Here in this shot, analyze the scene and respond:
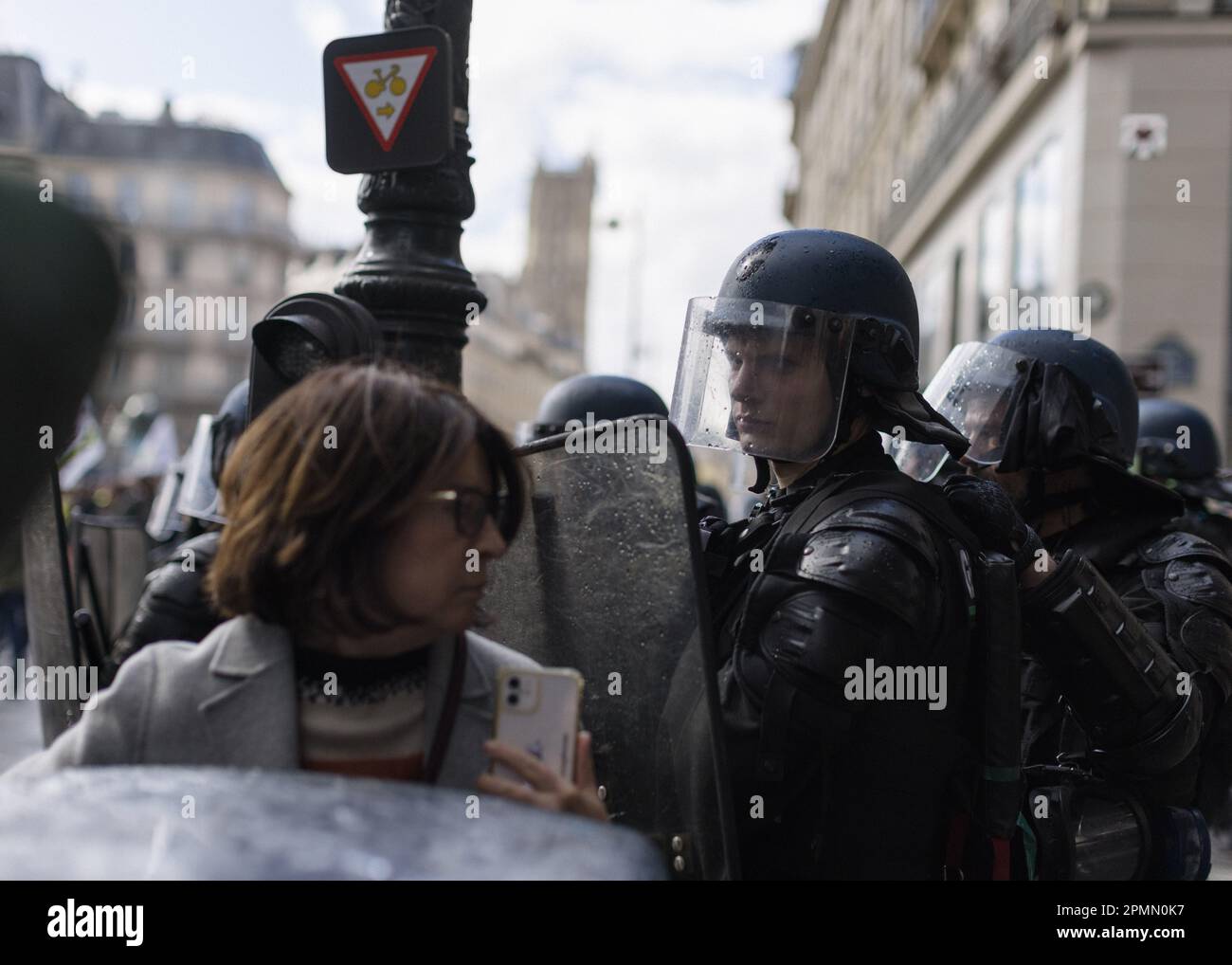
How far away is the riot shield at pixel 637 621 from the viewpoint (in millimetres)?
1914

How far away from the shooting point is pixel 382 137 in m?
3.40

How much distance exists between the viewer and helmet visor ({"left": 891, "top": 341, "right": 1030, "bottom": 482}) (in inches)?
129

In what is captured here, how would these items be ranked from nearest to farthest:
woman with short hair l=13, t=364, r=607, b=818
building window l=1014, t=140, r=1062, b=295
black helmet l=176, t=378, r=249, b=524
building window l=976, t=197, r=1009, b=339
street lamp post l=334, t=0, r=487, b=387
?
1. woman with short hair l=13, t=364, r=607, b=818
2. street lamp post l=334, t=0, r=487, b=387
3. black helmet l=176, t=378, r=249, b=524
4. building window l=1014, t=140, r=1062, b=295
5. building window l=976, t=197, r=1009, b=339

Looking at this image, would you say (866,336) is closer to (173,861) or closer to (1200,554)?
(1200,554)

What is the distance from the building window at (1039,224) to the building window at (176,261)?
66227mm

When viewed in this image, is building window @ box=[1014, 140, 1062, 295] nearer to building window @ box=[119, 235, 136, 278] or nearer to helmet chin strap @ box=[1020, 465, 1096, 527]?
helmet chin strap @ box=[1020, 465, 1096, 527]

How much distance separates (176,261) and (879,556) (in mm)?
81772

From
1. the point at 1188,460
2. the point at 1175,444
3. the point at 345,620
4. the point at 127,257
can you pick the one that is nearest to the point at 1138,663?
the point at 345,620

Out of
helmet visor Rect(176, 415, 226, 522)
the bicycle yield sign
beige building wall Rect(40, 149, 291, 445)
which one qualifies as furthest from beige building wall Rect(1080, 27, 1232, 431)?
beige building wall Rect(40, 149, 291, 445)

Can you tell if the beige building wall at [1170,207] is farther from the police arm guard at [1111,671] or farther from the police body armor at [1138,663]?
the police arm guard at [1111,671]

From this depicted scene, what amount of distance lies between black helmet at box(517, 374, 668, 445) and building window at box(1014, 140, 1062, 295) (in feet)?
39.3

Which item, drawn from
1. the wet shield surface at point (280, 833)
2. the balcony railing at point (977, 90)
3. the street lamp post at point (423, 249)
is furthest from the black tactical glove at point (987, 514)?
the balcony railing at point (977, 90)

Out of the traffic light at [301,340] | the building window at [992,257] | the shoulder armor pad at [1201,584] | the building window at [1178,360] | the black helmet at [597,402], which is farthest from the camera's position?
the building window at [992,257]

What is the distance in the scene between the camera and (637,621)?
205 centimetres
